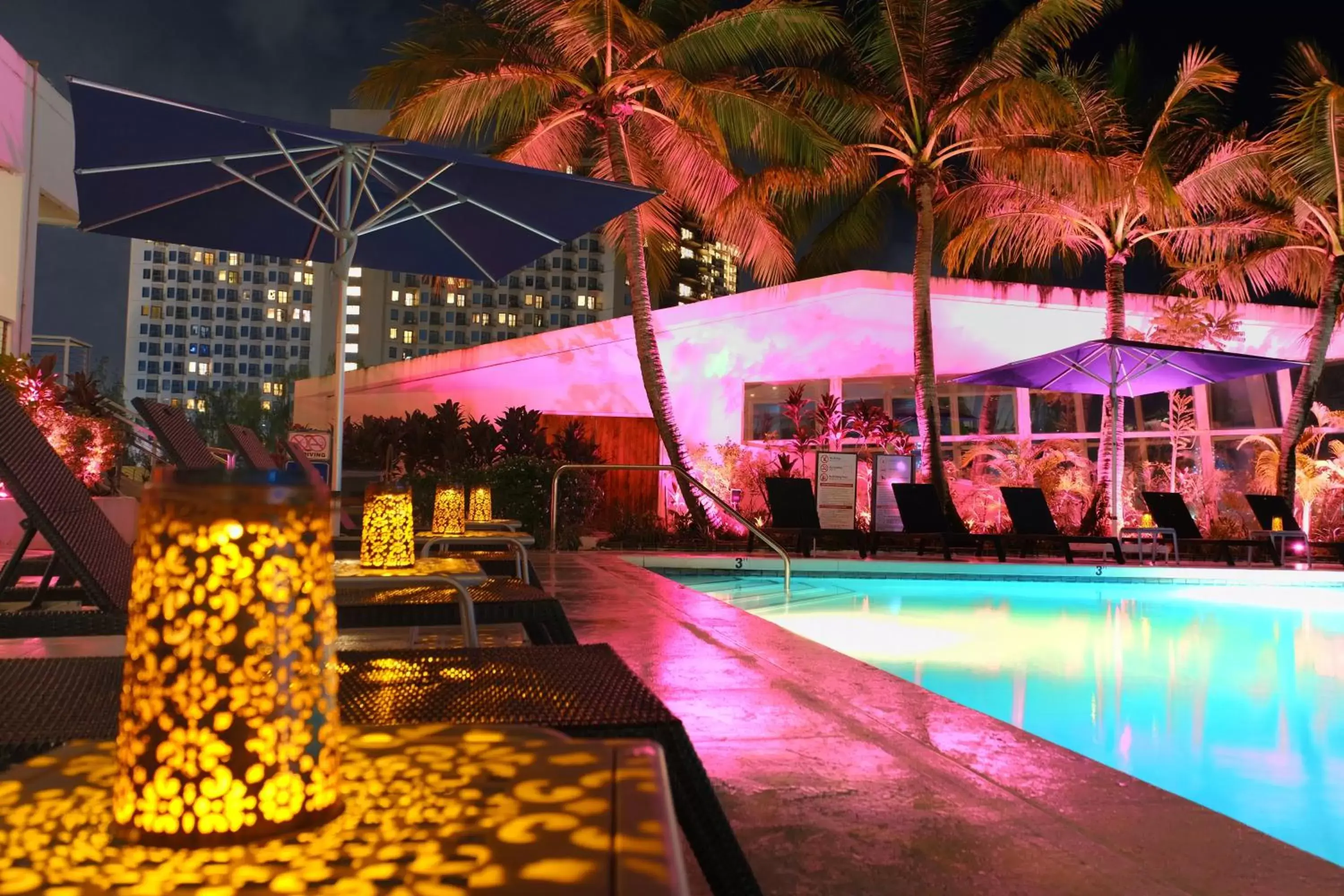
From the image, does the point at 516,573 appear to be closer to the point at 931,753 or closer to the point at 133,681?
the point at 931,753

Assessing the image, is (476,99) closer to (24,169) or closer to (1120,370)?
(24,169)

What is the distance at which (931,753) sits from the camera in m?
2.63

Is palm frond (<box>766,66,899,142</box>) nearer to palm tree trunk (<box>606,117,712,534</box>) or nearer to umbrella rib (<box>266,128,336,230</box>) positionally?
palm tree trunk (<box>606,117,712,534</box>)

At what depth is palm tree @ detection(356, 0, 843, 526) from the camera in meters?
13.1

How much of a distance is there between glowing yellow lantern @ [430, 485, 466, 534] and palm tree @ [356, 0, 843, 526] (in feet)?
27.1

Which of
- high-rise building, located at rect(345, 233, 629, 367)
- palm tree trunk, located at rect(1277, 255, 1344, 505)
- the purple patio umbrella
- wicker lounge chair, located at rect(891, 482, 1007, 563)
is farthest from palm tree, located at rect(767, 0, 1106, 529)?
high-rise building, located at rect(345, 233, 629, 367)

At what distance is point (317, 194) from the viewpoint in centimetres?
716

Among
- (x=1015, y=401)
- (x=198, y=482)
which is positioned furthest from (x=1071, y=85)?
(x=198, y=482)

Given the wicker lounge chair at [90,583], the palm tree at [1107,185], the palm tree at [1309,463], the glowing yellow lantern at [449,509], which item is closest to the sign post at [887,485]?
the palm tree at [1107,185]

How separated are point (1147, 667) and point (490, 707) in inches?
226

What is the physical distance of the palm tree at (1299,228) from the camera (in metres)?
13.9

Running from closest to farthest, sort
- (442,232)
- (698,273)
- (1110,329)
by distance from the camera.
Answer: (442,232) → (1110,329) → (698,273)

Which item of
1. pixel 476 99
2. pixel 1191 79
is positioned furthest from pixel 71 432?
pixel 1191 79

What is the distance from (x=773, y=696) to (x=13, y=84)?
14.8m
